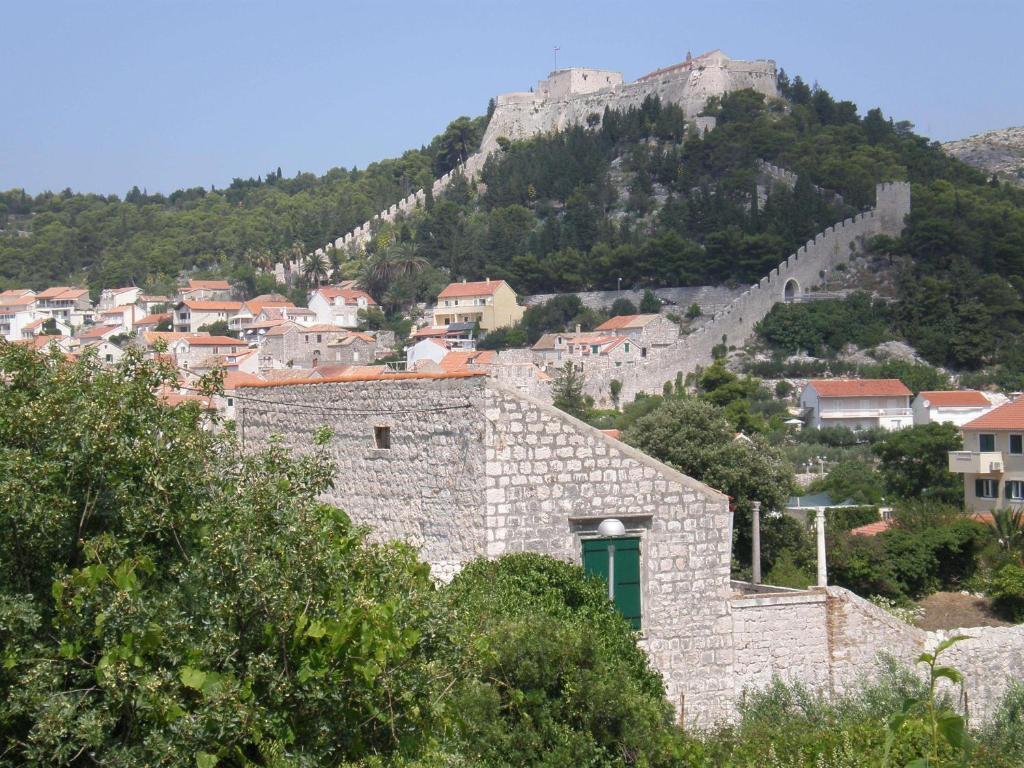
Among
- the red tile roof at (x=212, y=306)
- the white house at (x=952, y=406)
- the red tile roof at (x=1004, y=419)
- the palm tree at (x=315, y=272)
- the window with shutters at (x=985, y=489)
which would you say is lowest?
the window with shutters at (x=985, y=489)

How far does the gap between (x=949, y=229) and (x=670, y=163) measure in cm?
2213

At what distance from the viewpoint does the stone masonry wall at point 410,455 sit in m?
9.12

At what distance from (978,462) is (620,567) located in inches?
964

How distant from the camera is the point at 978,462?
104 ft

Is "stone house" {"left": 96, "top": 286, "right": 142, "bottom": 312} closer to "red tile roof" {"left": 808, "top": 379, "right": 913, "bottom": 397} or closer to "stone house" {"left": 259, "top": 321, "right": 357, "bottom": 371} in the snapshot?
"stone house" {"left": 259, "top": 321, "right": 357, "bottom": 371}

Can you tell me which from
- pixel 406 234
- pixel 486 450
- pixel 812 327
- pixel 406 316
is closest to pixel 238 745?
pixel 486 450

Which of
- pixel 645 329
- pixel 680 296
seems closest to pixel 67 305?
pixel 680 296

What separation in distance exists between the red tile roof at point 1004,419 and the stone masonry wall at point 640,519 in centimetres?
2366

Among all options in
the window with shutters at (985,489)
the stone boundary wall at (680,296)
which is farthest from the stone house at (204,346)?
the window with shutters at (985,489)

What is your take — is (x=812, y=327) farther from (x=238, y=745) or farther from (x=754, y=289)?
(x=238, y=745)

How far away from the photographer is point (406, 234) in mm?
98812

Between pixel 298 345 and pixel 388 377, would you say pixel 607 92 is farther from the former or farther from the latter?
pixel 388 377

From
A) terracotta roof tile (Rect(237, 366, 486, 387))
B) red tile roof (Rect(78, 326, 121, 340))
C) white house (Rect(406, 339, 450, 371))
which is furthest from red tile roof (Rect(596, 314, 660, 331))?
terracotta roof tile (Rect(237, 366, 486, 387))

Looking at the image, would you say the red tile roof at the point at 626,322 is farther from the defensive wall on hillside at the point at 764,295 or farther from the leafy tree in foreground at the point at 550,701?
the leafy tree in foreground at the point at 550,701
